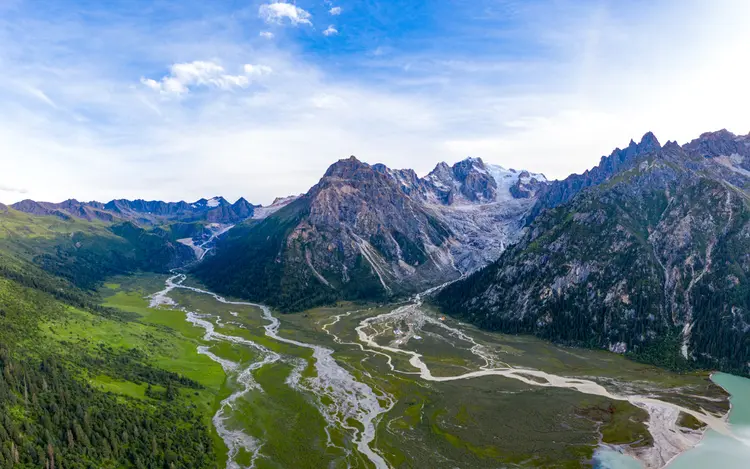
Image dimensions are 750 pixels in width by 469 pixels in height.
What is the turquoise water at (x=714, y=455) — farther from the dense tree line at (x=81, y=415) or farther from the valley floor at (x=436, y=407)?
the dense tree line at (x=81, y=415)

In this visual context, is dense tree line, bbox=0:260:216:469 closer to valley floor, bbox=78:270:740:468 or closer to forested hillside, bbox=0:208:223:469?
forested hillside, bbox=0:208:223:469

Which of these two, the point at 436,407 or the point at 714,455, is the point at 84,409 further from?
the point at 714,455

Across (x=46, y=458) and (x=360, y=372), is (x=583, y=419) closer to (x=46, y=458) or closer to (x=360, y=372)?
(x=360, y=372)

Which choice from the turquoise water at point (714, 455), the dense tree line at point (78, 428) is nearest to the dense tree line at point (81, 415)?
the dense tree line at point (78, 428)

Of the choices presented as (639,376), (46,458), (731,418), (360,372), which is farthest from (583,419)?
(46,458)

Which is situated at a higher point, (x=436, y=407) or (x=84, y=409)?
(x=84, y=409)

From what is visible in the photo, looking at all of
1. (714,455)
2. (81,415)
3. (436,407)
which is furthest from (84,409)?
(714,455)

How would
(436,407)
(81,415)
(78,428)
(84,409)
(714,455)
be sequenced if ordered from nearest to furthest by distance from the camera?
(78,428) → (81,415) → (84,409) → (714,455) → (436,407)

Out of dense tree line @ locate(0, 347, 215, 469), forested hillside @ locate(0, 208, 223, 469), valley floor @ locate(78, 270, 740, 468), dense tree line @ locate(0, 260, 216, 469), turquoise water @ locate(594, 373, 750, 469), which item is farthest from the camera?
valley floor @ locate(78, 270, 740, 468)

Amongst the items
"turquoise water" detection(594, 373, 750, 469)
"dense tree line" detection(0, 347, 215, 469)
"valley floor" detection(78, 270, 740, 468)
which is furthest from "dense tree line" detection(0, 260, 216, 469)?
"turquoise water" detection(594, 373, 750, 469)
